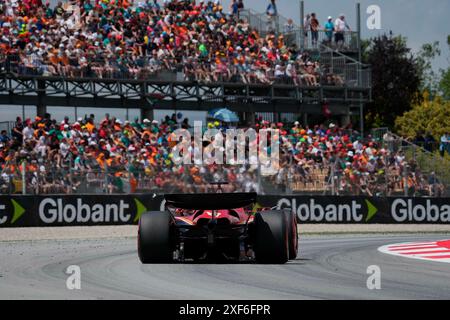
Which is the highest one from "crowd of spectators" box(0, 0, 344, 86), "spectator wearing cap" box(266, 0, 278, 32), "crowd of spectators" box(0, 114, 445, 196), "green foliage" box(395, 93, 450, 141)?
"spectator wearing cap" box(266, 0, 278, 32)

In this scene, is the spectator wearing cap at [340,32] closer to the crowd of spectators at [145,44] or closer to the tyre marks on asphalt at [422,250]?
the crowd of spectators at [145,44]

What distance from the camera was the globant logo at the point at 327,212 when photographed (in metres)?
28.6

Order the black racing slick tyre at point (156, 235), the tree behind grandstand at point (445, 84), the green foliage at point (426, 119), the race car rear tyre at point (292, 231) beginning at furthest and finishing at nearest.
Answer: the tree behind grandstand at point (445, 84) < the green foliage at point (426, 119) < the race car rear tyre at point (292, 231) < the black racing slick tyre at point (156, 235)

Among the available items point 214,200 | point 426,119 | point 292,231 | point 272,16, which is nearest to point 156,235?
point 214,200

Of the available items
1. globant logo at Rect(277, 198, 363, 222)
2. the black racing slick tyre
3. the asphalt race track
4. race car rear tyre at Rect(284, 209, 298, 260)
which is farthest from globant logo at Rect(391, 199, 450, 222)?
the black racing slick tyre

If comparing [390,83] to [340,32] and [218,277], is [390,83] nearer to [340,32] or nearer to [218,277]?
[340,32]

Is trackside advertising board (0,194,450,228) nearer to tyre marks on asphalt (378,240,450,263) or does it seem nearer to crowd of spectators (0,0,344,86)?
crowd of spectators (0,0,344,86)

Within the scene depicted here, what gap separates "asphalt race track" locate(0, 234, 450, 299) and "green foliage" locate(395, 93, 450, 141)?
1305 inches

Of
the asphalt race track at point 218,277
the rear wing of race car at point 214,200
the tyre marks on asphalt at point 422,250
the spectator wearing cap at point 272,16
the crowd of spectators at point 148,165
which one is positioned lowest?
the tyre marks on asphalt at point 422,250

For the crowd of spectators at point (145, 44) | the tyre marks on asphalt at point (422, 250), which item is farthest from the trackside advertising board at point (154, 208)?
the tyre marks on asphalt at point (422, 250)

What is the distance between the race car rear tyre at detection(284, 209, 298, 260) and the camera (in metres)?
13.4

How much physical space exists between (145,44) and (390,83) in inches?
922

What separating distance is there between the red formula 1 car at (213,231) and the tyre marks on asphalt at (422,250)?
133 inches

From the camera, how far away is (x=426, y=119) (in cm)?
4978
